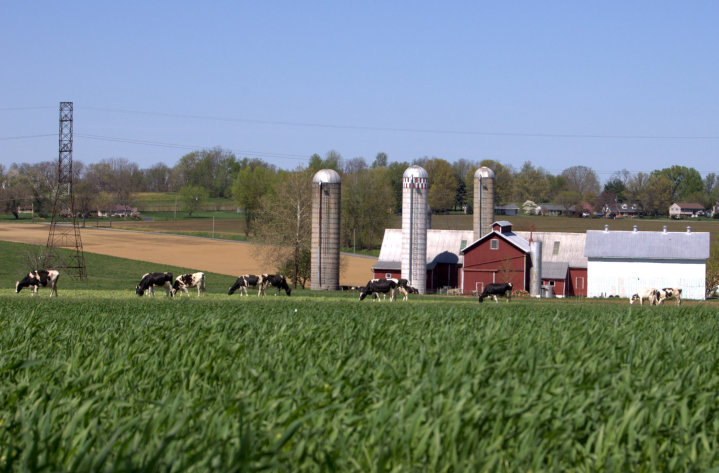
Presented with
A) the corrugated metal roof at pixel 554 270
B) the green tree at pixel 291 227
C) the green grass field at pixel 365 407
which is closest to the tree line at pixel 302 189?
the green tree at pixel 291 227

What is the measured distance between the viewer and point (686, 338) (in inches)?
427

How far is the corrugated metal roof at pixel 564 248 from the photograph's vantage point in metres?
62.8

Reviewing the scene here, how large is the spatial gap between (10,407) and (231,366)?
225cm

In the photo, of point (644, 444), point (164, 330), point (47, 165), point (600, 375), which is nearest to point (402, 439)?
point (644, 444)

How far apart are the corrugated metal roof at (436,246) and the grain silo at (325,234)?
20.3ft

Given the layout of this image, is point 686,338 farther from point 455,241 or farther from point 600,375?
point 455,241

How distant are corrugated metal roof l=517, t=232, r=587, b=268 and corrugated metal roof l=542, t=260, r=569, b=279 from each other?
769 mm

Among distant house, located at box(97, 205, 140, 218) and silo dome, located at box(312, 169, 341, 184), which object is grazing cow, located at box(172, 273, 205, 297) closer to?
silo dome, located at box(312, 169, 341, 184)

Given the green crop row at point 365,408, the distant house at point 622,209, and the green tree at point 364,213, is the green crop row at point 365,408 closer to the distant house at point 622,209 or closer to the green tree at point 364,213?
the green tree at point 364,213

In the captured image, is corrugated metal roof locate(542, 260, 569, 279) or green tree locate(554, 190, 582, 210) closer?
corrugated metal roof locate(542, 260, 569, 279)

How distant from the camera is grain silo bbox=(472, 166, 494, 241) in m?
66.4

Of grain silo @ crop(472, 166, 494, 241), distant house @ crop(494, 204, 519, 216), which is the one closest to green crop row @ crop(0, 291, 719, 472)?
grain silo @ crop(472, 166, 494, 241)

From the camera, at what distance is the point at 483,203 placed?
6719 cm

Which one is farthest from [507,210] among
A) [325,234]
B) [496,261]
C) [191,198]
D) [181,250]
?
[325,234]
